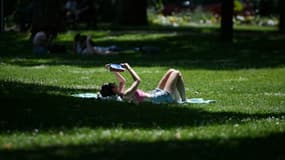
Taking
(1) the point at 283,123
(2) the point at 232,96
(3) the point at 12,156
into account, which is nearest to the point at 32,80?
(2) the point at 232,96

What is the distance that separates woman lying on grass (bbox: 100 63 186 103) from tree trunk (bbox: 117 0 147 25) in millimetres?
28921

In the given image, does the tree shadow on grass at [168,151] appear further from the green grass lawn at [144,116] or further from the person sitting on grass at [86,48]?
the person sitting on grass at [86,48]

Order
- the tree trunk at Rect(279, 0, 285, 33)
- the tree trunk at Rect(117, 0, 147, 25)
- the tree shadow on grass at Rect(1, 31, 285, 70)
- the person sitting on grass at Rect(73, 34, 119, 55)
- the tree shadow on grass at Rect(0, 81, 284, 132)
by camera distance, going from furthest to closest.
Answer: the tree trunk at Rect(117, 0, 147, 25)
the tree trunk at Rect(279, 0, 285, 33)
the person sitting on grass at Rect(73, 34, 119, 55)
the tree shadow on grass at Rect(1, 31, 285, 70)
the tree shadow on grass at Rect(0, 81, 284, 132)

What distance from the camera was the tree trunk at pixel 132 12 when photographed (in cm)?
4588

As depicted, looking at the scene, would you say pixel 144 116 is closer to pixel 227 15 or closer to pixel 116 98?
pixel 116 98

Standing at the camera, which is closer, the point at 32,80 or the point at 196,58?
the point at 32,80

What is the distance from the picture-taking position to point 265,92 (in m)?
20.4

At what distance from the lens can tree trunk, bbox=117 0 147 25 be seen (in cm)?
4588

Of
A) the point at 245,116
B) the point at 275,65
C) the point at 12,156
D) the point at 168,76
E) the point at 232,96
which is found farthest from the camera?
the point at 275,65

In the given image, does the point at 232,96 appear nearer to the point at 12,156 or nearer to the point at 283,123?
the point at 283,123

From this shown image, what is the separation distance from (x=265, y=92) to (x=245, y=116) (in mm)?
5750

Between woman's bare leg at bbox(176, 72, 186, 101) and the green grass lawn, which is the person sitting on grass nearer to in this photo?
the green grass lawn

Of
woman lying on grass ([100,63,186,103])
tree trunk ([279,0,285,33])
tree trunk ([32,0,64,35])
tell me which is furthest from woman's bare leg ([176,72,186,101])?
tree trunk ([279,0,285,33])

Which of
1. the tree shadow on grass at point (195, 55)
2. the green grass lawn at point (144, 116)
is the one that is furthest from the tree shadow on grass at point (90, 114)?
the tree shadow on grass at point (195, 55)
